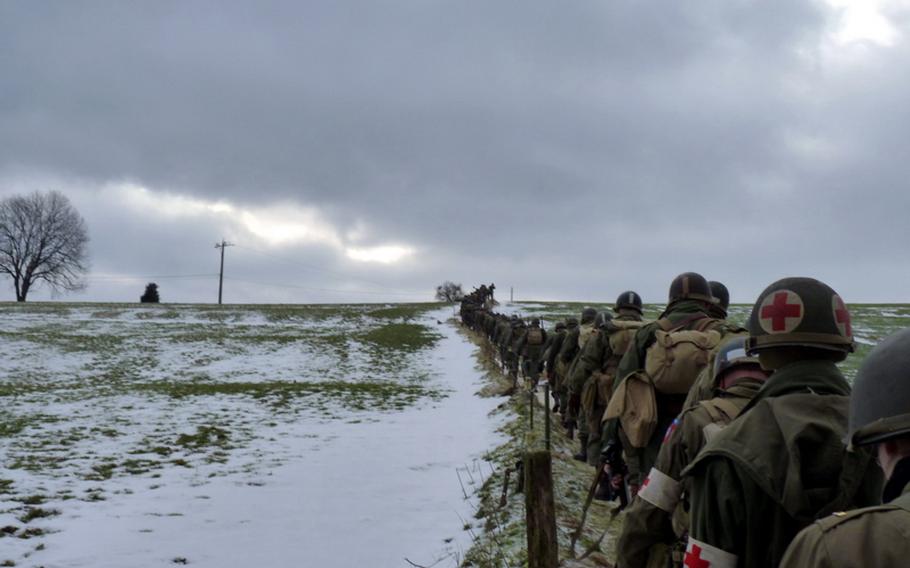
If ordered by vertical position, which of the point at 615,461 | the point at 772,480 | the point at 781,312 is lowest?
the point at 615,461

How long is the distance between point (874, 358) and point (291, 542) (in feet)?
20.8

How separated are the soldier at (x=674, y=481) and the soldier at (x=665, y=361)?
62.0 inches

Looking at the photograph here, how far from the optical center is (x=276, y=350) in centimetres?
2858

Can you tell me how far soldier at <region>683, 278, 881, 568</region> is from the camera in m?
1.76

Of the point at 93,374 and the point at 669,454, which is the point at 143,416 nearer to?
the point at 93,374

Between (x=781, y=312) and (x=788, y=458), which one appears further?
(x=781, y=312)

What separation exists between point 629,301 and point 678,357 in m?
3.30

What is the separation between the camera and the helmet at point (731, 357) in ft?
8.97

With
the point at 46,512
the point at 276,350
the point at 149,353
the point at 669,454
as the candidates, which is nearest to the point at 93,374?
the point at 149,353

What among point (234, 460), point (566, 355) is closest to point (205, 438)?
point (234, 460)

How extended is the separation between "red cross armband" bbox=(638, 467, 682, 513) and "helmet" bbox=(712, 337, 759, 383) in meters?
0.63

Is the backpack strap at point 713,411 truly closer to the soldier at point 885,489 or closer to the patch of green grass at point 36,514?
the soldier at point 885,489

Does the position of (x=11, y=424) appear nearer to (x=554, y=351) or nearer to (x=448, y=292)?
(x=554, y=351)

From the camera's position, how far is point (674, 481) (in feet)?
8.08
